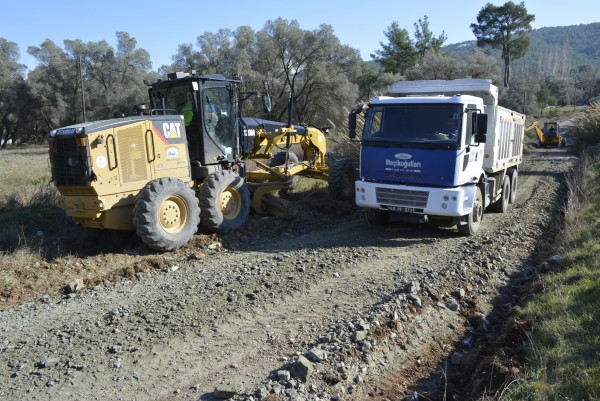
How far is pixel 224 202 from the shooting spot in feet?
31.0

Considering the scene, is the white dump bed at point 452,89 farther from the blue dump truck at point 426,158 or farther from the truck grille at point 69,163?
the truck grille at point 69,163

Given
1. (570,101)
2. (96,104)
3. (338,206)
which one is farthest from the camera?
(570,101)

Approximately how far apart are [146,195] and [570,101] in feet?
258

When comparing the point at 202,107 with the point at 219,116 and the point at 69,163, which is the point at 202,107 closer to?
the point at 219,116

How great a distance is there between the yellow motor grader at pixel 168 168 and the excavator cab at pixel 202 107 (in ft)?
0.06

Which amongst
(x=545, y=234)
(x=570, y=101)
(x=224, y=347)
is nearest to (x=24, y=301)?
(x=224, y=347)

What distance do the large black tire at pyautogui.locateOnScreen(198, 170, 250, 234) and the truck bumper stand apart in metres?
2.17

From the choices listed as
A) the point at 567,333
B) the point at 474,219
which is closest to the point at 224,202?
the point at 474,219

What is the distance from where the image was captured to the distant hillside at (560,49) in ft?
402

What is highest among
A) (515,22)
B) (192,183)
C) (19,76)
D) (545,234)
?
(515,22)

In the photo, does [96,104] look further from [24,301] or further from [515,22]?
[515,22]

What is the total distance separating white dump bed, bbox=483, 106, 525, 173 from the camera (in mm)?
10539

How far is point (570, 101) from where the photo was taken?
73.4 metres

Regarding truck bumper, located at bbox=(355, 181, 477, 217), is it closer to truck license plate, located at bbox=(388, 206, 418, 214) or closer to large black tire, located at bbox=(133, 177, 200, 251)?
truck license plate, located at bbox=(388, 206, 418, 214)
